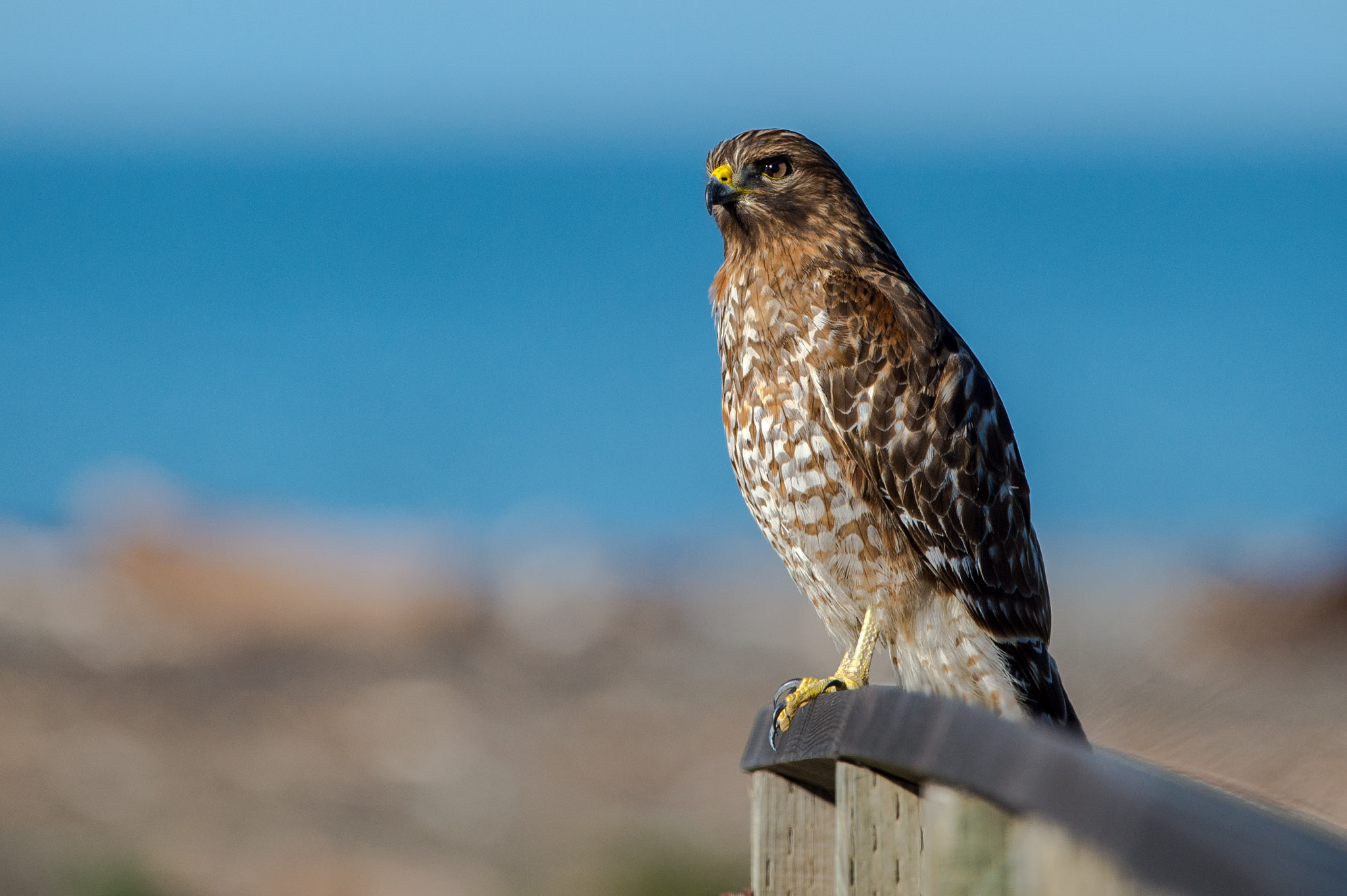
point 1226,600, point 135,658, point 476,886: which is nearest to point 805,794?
point 1226,600

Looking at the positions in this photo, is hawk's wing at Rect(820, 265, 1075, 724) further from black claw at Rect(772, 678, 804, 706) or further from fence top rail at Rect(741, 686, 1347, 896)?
fence top rail at Rect(741, 686, 1347, 896)

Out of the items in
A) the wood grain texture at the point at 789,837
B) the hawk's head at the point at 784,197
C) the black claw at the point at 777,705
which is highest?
the hawk's head at the point at 784,197

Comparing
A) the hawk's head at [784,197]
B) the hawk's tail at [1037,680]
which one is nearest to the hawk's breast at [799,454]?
the hawk's head at [784,197]

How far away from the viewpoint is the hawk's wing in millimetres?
3932

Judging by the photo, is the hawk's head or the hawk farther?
the hawk's head

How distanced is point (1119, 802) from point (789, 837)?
1.60m

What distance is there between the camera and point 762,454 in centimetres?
399

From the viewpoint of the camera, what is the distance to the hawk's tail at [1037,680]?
4.04m

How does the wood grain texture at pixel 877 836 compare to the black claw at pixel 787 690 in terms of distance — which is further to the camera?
the black claw at pixel 787 690

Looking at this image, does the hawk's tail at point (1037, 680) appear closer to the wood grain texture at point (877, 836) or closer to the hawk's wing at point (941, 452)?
the hawk's wing at point (941, 452)

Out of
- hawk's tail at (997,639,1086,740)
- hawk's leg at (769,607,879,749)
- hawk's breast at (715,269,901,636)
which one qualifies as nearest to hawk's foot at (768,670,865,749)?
hawk's leg at (769,607,879,749)

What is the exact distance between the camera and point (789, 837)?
278 centimetres

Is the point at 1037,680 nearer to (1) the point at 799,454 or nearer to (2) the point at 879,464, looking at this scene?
(2) the point at 879,464

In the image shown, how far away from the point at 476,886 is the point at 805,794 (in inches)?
319
